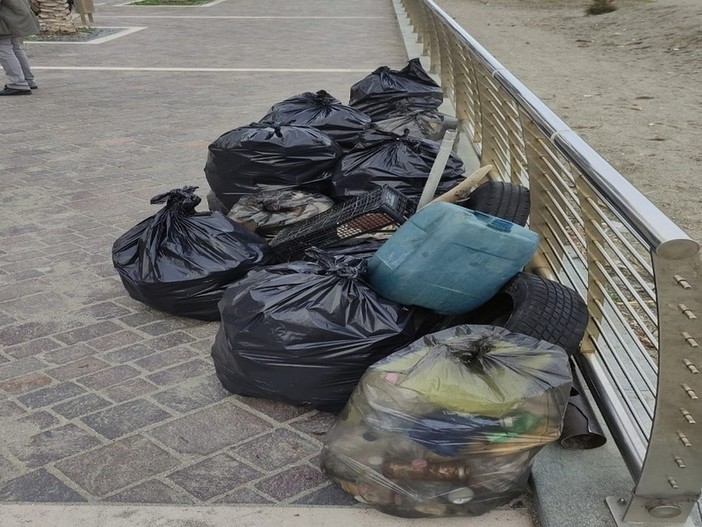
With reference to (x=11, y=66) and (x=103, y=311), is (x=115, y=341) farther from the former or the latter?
(x=11, y=66)

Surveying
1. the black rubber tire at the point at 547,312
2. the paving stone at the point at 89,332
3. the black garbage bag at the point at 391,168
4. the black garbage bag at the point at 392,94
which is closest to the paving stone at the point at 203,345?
the paving stone at the point at 89,332

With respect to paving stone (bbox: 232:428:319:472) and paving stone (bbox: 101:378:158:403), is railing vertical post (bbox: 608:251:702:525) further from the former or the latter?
paving stone (bbox: 101:378:158:403)

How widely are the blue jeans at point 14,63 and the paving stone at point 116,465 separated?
768cm

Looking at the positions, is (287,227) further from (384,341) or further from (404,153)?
(384,341)

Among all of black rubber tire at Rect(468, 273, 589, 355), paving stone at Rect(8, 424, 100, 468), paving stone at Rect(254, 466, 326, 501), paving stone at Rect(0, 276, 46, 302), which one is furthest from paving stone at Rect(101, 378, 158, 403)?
black rubber tire at Rect(468, 273, 589, 355)

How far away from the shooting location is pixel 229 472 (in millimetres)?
2691

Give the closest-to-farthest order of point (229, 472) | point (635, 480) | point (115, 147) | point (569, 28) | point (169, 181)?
point (635, 480)
point (229, 472)
point (169, 181)
point (115, 147)
point (569, 28)

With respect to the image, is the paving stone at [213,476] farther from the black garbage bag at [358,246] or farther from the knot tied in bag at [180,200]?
the knot tied in bag at [180,200]

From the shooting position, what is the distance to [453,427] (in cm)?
229

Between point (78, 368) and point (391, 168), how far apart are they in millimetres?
1948

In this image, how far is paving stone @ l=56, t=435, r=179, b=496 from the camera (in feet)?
8.64

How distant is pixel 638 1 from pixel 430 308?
20.5 m

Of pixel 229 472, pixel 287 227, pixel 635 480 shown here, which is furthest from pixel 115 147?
pixel 635 480

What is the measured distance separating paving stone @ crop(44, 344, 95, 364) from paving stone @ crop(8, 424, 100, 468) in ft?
1.80
